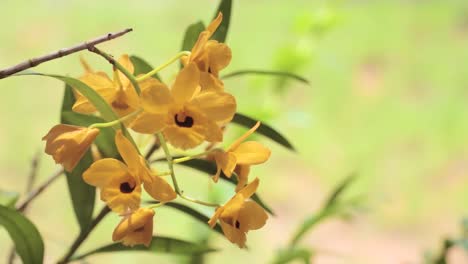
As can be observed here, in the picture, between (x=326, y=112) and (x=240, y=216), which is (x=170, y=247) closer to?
(x=240, y=216)

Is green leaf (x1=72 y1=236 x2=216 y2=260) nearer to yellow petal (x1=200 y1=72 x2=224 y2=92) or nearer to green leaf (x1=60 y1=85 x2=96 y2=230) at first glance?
green leaf (x1=60 y1=85 x2=96 y2=230)

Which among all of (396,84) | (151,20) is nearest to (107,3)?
(151,20)

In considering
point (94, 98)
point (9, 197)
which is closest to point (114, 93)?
point (94, 98)

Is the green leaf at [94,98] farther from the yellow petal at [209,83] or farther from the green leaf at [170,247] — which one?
the green leaf at [170,247]

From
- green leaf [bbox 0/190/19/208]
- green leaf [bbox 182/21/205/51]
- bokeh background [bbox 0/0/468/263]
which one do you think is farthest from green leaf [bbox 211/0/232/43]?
bokeh background [bbox 0/0/468/263]

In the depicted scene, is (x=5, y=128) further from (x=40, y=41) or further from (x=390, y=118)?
(x=390, y=118)

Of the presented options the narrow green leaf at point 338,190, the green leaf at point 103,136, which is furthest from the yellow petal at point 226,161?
the narrow green leaf at point 338,190
